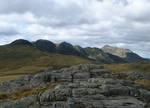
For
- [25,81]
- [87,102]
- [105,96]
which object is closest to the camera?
[87,102]

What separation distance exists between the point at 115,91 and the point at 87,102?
388 inches

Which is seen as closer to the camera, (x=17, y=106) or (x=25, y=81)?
(x=17, y=106)

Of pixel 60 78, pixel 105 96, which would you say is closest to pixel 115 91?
pixel 105 96

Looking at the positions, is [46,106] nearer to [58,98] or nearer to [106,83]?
[58,98]

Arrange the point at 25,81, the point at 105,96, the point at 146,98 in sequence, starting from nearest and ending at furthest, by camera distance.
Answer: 1. the point at 105,96
2. the point at 146,98
3. the point at 25,81

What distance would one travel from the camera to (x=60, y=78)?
343 feet

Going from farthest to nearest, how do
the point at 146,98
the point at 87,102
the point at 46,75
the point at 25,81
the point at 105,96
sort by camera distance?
the point at 25,81, the point at 46,75, the point at 146,98, the point at 105,96, the point at 87,102

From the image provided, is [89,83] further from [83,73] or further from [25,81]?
[25,81]

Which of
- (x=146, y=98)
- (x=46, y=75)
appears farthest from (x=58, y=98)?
(x=46, y=75)

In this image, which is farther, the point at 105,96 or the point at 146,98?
the point at 146,98

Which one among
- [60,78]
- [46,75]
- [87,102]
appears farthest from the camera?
[46,75]

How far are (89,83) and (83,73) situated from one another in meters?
26.7

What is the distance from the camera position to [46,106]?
72.1 m

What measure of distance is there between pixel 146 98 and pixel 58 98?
21240mm
